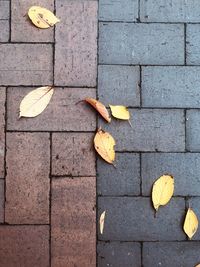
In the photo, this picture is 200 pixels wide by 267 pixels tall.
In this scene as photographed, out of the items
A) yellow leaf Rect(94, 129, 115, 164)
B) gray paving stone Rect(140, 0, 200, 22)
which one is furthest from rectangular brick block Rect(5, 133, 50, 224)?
gray paving stone Rect(140, 0, 200, 22)

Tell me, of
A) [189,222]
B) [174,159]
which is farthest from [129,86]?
[189,222]

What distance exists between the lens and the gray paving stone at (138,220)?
1852mm

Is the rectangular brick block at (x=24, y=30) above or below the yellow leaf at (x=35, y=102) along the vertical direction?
above

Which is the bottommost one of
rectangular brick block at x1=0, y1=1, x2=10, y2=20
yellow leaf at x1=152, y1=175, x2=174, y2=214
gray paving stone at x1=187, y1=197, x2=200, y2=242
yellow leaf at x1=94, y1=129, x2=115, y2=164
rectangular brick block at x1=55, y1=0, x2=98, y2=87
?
gray paving stone at x1=187, y1=197, x2=200, y2=242

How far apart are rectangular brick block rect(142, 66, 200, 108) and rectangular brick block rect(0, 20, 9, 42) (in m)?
0.65

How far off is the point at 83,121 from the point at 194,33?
2.19 feet

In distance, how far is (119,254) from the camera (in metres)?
1.85

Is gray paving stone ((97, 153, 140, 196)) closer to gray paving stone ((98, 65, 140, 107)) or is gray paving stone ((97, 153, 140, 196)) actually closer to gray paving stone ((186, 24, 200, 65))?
gray paving stone ((98, 65, 140, 107))

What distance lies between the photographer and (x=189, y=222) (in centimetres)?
186

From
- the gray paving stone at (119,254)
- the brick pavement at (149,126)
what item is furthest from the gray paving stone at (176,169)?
the gray paving stone at (119,254)

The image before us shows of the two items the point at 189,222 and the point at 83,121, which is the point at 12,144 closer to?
the point at 83,121

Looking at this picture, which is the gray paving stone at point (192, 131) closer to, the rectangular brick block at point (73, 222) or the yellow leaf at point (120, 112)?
the yellow leaf at point (120, 112)

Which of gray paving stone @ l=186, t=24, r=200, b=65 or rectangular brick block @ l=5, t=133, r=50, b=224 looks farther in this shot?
gray paving stone @ l=186, t=24, r=200, b=65

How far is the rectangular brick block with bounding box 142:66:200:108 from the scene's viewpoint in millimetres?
1906
